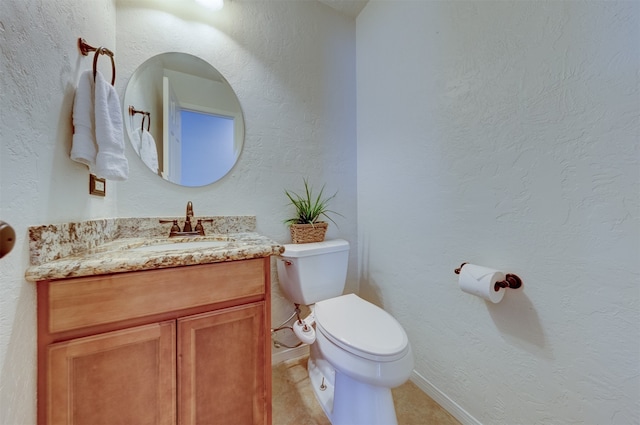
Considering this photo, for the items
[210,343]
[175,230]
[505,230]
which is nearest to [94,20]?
[175,230]

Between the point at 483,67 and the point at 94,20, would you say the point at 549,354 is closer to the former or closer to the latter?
the point at 483,67

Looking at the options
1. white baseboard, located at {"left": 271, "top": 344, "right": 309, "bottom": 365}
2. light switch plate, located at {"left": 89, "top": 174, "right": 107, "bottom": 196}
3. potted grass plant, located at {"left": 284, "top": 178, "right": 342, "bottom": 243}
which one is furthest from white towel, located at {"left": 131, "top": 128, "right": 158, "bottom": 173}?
white baseboard, located at {"left": 271, "top": 344, "right": 309, "bottom": 365}

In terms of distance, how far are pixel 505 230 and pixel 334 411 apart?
3.43 feet

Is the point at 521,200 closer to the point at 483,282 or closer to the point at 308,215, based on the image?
the point at 483,282

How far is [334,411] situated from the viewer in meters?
1.00

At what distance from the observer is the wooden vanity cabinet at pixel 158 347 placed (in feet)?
1.92

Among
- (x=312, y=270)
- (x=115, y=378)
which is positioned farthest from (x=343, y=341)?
(x=115, y=378)

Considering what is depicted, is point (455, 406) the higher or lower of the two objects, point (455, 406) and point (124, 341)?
the lower

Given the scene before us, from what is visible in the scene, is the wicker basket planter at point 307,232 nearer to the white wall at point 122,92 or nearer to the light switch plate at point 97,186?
the white wall at point 122,92

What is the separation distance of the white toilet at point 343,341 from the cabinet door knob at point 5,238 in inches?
35.1

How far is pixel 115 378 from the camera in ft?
2.10

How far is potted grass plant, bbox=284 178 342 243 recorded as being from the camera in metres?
1.37

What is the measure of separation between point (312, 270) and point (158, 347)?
28.3 inches

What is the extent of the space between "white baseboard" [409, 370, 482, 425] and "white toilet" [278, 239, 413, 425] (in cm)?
38
